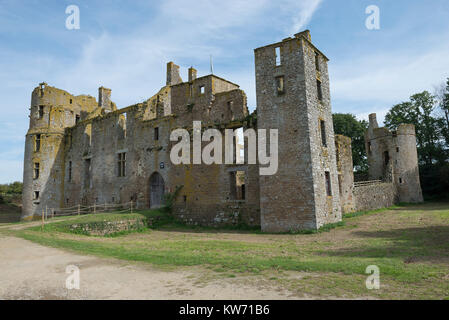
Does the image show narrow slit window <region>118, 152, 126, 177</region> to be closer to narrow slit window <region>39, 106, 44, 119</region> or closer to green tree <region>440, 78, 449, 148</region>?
narrow slit window <region>39, 106, 44, 119</region>

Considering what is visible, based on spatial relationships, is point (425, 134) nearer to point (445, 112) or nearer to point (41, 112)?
point (445, 112)

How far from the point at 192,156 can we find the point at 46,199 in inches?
684

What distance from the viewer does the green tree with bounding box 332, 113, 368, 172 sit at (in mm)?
42312

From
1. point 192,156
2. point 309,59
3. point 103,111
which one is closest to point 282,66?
point 309,59

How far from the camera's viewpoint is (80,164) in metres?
28.8

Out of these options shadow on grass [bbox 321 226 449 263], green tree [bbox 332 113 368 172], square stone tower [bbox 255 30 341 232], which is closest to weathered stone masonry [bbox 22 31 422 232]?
square stone tower [bbox 255 30 341 232]

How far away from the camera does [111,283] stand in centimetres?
628

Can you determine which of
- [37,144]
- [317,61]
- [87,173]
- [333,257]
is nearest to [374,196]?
[317,61]

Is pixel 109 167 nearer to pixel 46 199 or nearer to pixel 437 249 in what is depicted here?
pixel 46 199

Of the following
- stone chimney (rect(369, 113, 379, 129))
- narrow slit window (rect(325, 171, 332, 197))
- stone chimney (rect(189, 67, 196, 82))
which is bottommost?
narrow slit window (rect(325, 171, 332, 197))

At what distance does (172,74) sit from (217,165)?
1167 centimetres

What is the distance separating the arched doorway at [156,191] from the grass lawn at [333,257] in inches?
336

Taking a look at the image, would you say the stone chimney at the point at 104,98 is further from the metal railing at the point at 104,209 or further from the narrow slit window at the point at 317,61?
the narrow slit window at the point at 317,61

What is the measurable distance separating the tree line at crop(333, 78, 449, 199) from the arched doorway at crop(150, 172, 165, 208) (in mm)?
29663
